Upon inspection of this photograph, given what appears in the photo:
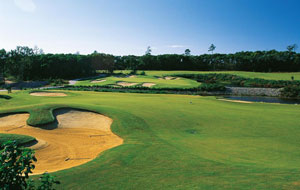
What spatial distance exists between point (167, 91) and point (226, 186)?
45892 millimetres

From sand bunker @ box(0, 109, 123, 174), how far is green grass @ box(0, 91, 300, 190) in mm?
989

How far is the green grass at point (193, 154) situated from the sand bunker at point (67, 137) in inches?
38.9

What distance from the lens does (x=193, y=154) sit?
462 inches

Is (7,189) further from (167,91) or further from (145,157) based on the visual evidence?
(167,91)

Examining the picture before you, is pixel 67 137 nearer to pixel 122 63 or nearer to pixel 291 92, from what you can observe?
Result: pixel 291 92

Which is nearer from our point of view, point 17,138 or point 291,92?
point 17,138

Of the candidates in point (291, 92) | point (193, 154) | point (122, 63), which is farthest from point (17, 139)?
point (122, 63)

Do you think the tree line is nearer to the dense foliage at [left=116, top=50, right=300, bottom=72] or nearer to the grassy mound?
the dense foliage at [left=116, top=50, right=300, bottom=72]

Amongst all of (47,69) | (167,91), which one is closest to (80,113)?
(167,91)

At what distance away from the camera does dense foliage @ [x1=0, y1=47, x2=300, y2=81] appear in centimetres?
7507

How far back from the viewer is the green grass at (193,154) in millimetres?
8172

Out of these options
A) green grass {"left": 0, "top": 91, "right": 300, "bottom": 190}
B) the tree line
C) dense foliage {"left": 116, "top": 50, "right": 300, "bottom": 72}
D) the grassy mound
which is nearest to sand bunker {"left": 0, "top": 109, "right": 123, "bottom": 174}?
the grassy mound

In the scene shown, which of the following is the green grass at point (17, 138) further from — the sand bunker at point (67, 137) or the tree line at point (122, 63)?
the tree line at point (122, 63)

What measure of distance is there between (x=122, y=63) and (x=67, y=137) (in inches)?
4341
